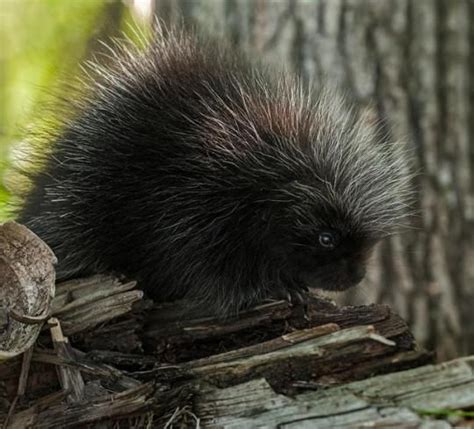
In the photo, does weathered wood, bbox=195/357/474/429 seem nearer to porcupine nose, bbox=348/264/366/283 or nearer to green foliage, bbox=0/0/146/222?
porcupine nose, bbox=348/264/366/283

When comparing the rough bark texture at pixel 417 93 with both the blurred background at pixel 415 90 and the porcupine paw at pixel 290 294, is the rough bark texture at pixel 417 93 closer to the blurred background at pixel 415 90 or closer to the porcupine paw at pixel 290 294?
the blurred background at pixel 415 90

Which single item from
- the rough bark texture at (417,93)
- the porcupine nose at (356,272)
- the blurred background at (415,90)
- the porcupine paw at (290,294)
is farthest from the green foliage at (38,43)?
the porcupine nose at (356,272)

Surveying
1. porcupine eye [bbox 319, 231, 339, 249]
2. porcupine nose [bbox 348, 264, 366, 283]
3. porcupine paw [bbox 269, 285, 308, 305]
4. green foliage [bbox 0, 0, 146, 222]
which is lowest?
porcupine paw [bbox 269, 285, 308, 305]

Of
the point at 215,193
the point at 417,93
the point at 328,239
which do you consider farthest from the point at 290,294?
the point at 417,93

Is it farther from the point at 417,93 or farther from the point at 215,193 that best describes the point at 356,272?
the point at 417,93

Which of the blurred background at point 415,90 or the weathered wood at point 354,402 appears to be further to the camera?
the blurred background at point 415,90

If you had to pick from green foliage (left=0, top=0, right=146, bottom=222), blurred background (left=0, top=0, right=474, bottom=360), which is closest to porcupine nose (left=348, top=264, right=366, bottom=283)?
blurred background (left=0, top=0, right=474, bottom=360)

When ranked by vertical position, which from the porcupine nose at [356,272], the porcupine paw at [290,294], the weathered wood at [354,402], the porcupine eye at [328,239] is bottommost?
the weathered wood at [354,402]
